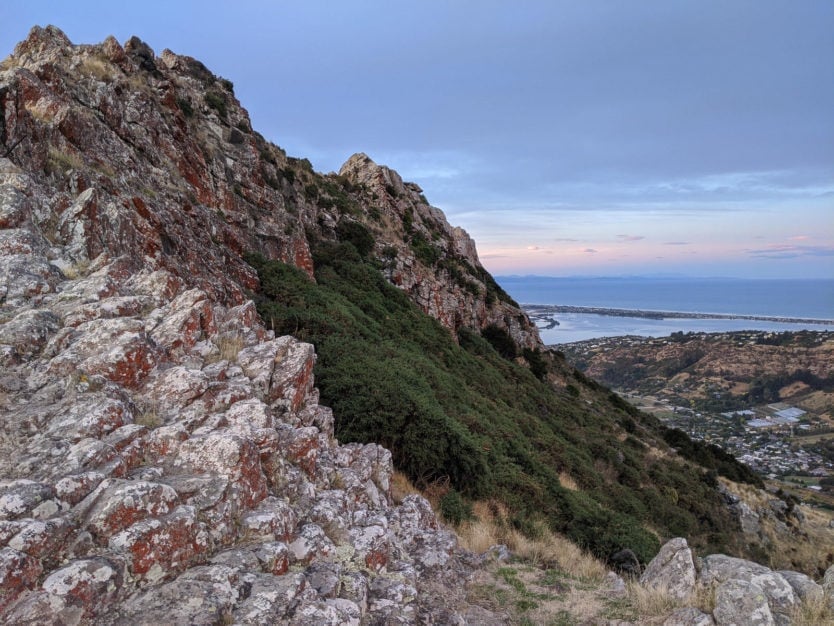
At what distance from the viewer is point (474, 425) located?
43.2 ft

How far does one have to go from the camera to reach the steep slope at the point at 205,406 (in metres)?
3.91

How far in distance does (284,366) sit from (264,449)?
79.7 inches

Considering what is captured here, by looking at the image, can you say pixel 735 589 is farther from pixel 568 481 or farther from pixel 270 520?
pixel 568 481

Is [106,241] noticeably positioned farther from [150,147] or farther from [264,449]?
[150,147]

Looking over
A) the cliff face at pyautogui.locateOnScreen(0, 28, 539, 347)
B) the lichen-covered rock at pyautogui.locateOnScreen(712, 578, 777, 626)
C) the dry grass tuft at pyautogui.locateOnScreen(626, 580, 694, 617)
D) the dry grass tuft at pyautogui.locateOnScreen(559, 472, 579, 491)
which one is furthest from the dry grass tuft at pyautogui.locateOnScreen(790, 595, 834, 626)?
the cliff face at pyautogui.locateOnScreen(0, 28, 539, 347)

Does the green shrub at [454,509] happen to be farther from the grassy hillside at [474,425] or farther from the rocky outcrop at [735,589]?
the rocky outcrop at [735,589]

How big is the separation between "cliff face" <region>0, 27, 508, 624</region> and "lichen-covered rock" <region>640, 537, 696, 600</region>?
2419 millimetres

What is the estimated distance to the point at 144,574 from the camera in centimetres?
368

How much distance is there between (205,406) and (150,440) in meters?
0.81

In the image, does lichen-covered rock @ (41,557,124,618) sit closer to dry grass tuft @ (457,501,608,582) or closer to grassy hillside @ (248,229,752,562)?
dry grass tuft @ (457,501,608,582)

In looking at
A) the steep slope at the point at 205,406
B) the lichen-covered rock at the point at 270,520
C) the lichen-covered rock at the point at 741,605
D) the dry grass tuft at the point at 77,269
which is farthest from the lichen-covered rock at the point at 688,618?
the dry grass tuft at the point at 77,269

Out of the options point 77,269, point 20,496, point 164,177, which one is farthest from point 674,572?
point 164,177

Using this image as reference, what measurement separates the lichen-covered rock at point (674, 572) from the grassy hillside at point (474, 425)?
3.12 meters

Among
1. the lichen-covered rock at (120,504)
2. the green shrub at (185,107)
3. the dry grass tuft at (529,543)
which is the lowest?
the dry grass tuft at (529,543)
